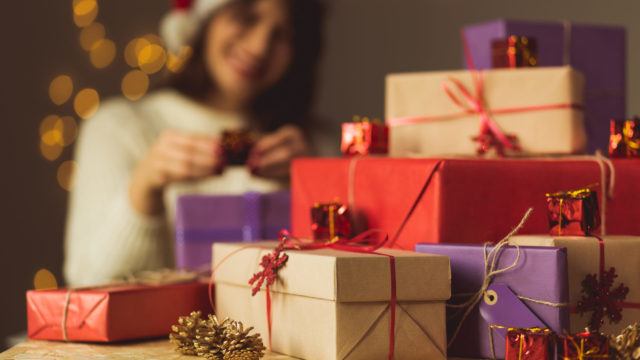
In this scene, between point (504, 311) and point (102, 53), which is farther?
point (102, 53)

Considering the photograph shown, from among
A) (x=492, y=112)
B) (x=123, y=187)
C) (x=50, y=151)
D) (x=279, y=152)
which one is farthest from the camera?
(x=50, y=151)

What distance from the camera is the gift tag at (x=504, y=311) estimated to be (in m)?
0.95

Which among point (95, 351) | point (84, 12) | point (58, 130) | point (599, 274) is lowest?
point (95, 351)

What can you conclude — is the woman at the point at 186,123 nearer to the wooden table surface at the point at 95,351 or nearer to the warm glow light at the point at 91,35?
the warm glow light at the point at 91,35

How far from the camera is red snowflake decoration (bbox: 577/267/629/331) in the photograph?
983 millimetres

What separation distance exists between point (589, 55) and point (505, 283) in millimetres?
654

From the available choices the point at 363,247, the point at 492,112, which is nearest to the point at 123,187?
the point at 492,112

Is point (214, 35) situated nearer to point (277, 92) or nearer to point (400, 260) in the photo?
point (277, 92)

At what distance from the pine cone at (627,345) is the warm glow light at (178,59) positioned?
6.50 feet

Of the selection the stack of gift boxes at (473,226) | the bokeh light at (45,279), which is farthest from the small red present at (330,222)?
the bokeh light at (45,279)

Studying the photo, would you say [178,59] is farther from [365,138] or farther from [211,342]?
[211,342]

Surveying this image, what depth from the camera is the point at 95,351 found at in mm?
1088

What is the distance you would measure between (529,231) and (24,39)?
6.90 feet

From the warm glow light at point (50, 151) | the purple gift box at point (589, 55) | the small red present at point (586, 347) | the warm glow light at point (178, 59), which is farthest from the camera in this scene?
the warm glow light at point (50, 151)
